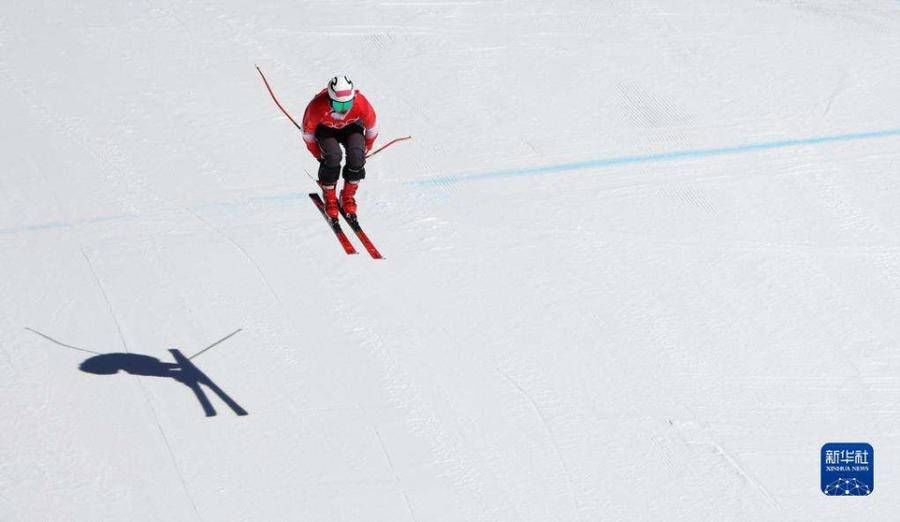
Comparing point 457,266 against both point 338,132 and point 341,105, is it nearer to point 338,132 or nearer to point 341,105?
point 338,132

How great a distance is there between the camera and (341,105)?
9180 millimetres

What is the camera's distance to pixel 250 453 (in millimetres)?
8656

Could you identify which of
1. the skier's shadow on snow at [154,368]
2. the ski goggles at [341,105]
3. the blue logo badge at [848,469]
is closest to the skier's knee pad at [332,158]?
the ski goggles at [341,105]

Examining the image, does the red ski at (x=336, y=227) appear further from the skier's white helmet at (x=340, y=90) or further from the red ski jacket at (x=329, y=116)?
the skier's white helmet at (x=340, y=90)

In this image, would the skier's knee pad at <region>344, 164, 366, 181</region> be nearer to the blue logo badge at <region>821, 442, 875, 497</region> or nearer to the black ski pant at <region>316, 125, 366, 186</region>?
the black ski pant at <region>316, 125, 366, 186</region>

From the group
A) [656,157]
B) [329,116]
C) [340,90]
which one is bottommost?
[656,157]

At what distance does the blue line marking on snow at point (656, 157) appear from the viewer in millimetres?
10602

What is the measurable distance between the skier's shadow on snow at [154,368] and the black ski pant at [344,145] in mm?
1443

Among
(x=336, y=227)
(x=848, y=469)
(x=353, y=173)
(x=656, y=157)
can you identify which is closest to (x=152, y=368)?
(x=336, y=227)

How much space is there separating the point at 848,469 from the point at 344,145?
11.5ft

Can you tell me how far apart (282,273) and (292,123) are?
5.63 ft

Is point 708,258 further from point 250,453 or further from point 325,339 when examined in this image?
point 250,453

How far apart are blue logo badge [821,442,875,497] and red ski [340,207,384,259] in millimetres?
2950

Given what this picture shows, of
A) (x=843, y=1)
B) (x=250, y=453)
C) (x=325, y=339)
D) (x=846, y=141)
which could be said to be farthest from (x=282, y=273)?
(x=843, y=1)
